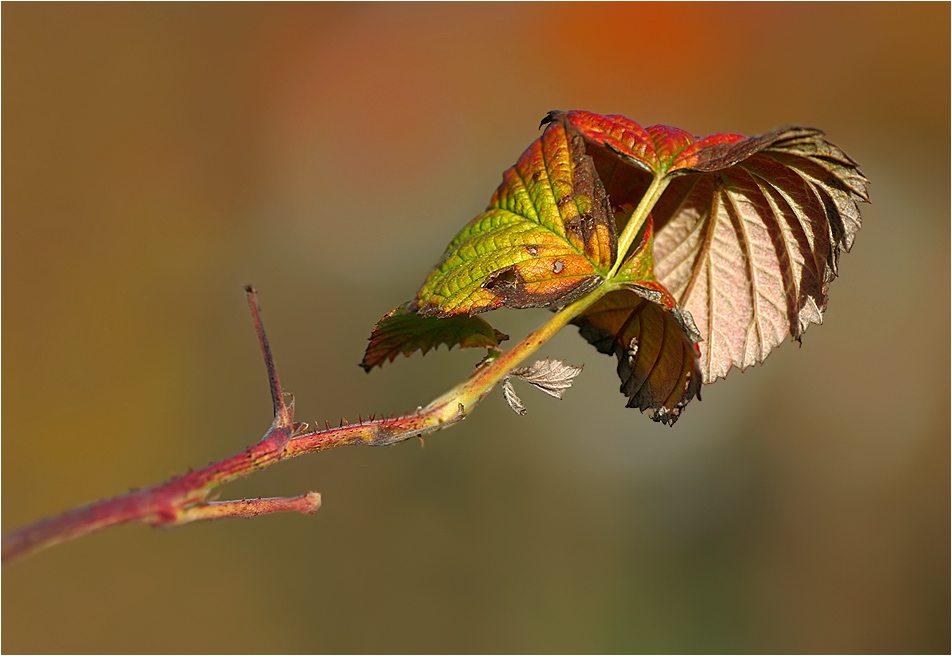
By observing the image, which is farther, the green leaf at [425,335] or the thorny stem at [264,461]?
the green leaf at [425,335]

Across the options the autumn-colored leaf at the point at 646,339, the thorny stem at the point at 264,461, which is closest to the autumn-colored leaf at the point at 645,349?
the autumn-colored leaf at the point at 646,339

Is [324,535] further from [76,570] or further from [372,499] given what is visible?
[76,570]

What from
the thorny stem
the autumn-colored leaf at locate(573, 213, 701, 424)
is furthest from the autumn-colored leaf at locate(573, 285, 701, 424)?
the thorny stem

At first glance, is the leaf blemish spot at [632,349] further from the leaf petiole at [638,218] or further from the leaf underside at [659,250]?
the leaf petiole at [638,218]

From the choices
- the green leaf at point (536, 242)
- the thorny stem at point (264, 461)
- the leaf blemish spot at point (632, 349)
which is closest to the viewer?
the thorny stem at point (264, 461)

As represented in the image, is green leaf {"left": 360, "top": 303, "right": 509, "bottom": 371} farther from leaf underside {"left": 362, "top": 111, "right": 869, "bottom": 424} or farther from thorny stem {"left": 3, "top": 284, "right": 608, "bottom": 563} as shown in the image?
thorny stem {"left": 3, "top": 284, "right": 608, "bottom": 563}

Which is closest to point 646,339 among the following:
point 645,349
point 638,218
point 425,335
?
point 645,349
